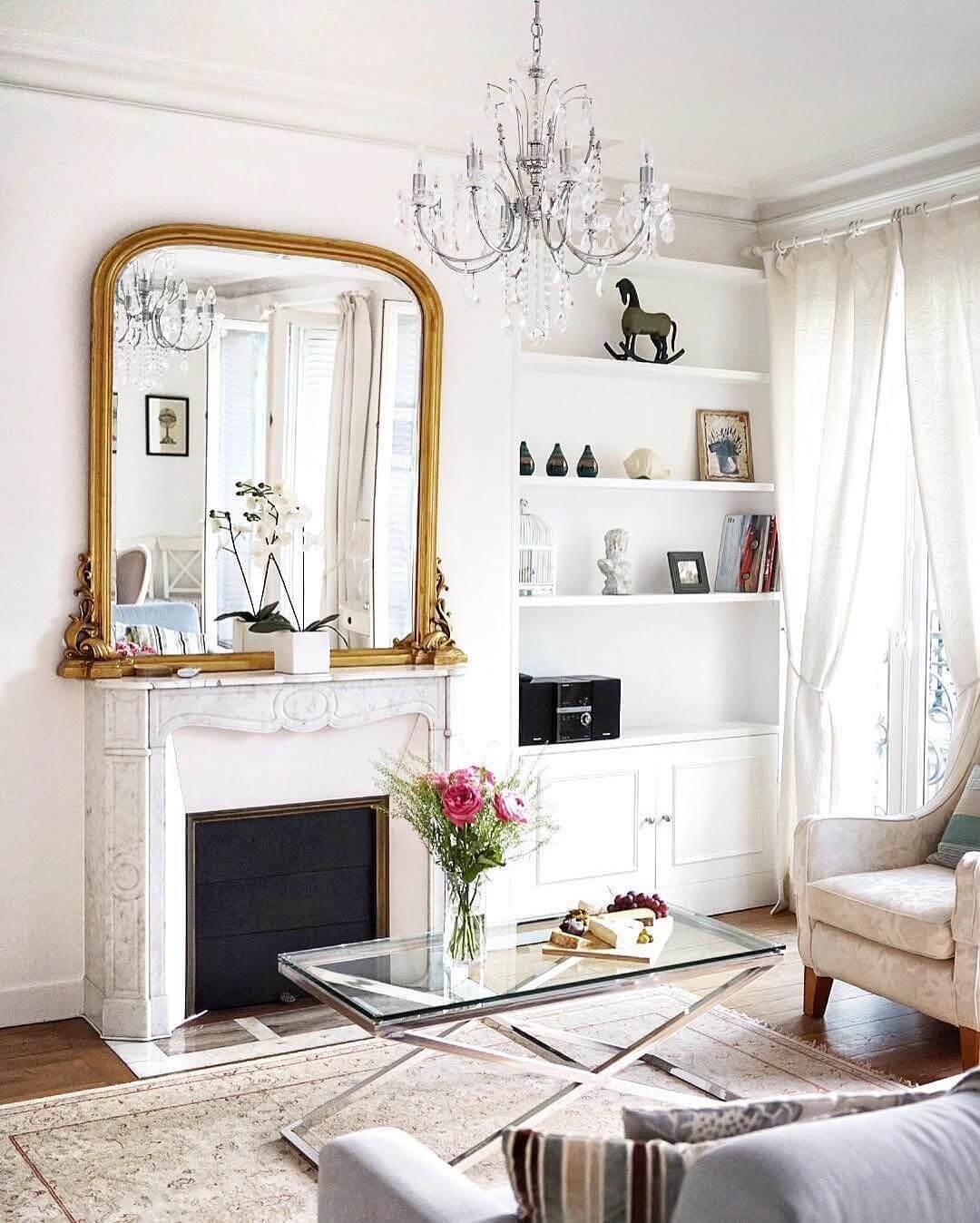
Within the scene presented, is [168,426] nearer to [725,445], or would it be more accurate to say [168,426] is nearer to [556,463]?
[556,463]

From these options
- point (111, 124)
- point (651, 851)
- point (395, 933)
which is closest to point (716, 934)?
point (395, 933)

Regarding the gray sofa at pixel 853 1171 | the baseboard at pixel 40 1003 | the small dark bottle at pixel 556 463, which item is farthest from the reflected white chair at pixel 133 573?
the gray sofa at pixel 853 1171

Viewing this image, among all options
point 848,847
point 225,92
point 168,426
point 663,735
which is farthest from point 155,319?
point 848,847

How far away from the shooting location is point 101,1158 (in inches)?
127

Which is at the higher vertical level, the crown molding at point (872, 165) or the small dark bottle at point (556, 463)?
the crown molding at point (872, 165)

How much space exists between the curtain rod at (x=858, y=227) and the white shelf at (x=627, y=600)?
1389 mm

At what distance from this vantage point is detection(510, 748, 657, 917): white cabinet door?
5.05 m

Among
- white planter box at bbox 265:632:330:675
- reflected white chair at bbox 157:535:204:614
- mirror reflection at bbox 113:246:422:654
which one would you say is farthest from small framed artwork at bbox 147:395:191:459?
white planter box at bbox 265:632:330:675

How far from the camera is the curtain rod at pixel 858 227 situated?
4723 mm

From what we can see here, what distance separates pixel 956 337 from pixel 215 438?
8.27 ft

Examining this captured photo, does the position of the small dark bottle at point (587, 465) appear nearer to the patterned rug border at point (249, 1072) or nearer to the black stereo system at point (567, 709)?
the black stereo system at point (567, 709)

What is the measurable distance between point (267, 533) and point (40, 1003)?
160 centimetres

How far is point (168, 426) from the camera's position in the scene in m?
4.25

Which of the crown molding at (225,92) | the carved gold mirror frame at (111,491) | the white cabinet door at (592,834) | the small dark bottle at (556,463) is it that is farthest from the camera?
the small dark bottle at (556,463)
